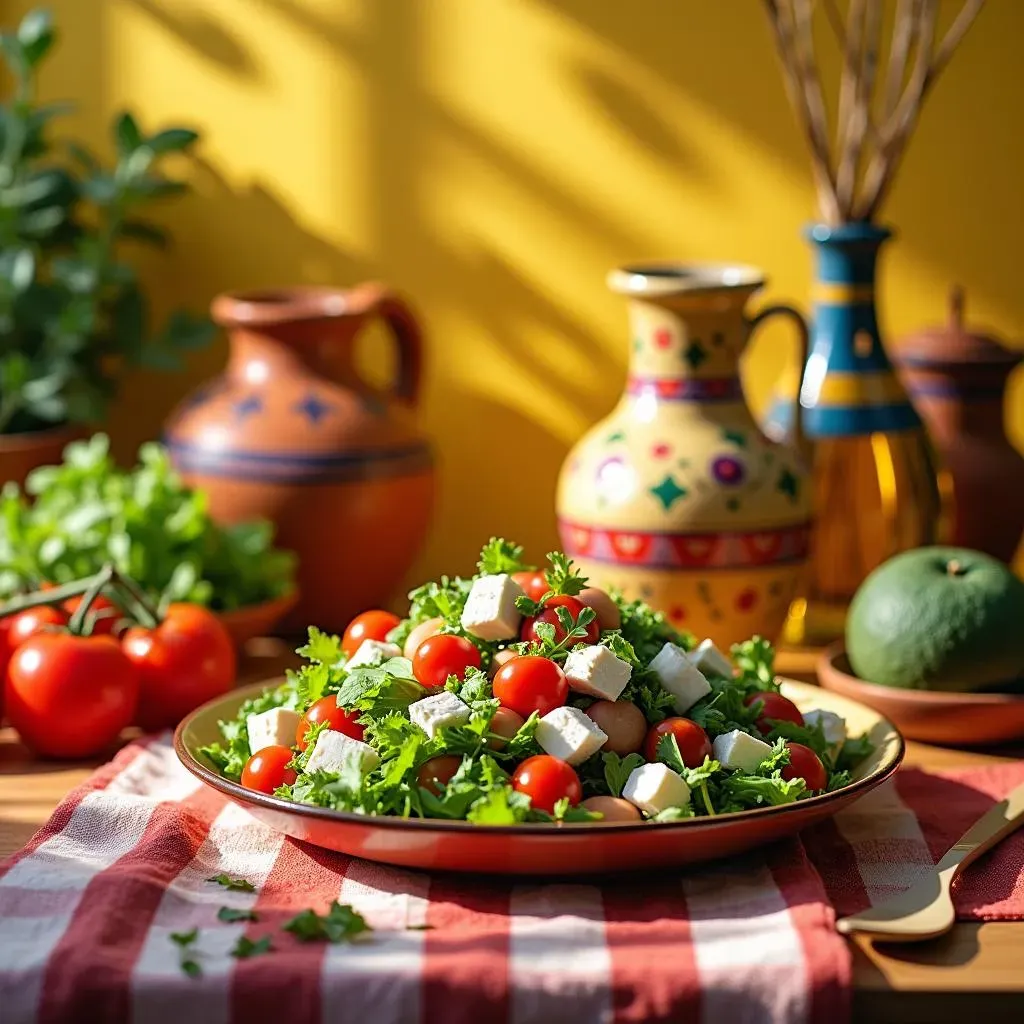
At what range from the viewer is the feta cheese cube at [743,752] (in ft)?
3.22

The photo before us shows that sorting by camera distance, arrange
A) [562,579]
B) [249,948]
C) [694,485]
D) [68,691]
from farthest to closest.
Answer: [694,485] → [68,691] → [562,579] → [249,948]

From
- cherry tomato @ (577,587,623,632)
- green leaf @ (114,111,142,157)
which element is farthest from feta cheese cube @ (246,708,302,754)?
green leaf @ (114,111,142,157)

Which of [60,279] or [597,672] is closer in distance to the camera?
[597,672]

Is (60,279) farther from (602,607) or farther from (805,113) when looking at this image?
(602,607)

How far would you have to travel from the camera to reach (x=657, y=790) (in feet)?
3.04

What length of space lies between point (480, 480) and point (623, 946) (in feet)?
3.71

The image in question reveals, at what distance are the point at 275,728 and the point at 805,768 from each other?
340 mm

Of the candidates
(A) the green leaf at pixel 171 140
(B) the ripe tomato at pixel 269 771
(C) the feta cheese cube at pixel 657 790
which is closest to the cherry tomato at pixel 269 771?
(B) the ripe tomato at pixel 269 771

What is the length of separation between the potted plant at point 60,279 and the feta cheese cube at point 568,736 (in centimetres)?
96

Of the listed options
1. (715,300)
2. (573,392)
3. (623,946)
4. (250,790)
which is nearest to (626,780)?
(623,946)

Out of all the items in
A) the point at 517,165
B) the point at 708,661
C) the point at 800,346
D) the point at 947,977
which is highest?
the point at 517,165

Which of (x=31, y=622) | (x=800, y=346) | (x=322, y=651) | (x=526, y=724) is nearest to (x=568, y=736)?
(x=526, y=724)

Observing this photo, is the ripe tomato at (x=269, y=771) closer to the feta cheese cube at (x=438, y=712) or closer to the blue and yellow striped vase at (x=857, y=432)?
the feta cheese cube at (x=438, y=712)

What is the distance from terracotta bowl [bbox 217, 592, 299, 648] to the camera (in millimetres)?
1464
